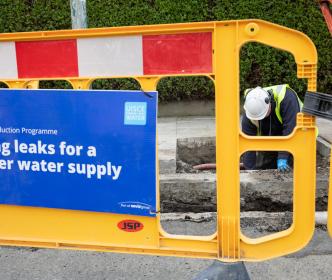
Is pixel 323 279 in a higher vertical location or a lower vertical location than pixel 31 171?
lower

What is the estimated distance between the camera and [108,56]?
244 centimetres

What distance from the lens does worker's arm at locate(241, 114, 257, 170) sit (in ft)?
16.8

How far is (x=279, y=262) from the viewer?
329 cm

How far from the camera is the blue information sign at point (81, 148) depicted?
2.42 meters

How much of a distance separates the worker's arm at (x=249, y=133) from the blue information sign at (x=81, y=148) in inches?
112

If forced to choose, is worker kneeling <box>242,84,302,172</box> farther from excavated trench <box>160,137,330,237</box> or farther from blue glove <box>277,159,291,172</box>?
excavated trench <box>160,137,330,237</box>

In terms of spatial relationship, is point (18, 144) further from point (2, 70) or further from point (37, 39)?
point (37, 39)

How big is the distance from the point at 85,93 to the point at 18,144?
51 cm

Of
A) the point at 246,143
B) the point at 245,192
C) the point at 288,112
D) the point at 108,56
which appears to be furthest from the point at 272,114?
the point at 108,56

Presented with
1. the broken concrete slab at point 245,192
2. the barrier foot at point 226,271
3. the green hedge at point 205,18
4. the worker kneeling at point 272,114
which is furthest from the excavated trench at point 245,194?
the green hedge at point 205,18

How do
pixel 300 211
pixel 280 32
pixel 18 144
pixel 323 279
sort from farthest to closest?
pixel 323 279
pixel 18 144
pixel 300 211
pixel 280 32

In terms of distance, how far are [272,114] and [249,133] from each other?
45 cm

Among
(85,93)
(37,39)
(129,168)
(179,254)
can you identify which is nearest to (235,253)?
(179,254)

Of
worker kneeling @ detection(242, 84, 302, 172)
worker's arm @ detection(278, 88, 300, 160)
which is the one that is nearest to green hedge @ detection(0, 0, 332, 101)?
worker kneeling @ detection(242, 84, 302, 172)
